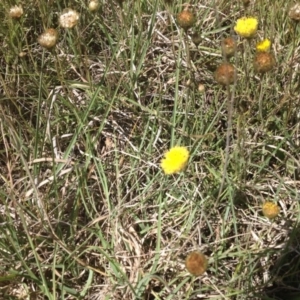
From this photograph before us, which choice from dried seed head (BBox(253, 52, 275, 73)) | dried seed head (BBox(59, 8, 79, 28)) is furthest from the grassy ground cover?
dried seed head (BBox(59, 8, 79, 28))

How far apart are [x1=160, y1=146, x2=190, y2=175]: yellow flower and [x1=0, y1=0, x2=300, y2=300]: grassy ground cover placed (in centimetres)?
8

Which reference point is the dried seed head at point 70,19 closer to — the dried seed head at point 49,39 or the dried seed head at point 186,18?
the dried seed head at point 49,39

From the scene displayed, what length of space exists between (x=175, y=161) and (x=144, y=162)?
0.24 meters

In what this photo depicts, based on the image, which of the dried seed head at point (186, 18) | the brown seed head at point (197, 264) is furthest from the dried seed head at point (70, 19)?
the brown seed head at point (197, 264)

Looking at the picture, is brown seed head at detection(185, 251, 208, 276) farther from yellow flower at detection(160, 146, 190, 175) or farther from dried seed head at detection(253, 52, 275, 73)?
dried seed head at detection(253, 52, 275, 73)

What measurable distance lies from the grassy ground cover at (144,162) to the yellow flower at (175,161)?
0.08m

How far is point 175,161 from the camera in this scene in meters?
1.06

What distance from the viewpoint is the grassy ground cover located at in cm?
112

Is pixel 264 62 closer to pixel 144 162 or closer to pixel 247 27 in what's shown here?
pixel 247 27

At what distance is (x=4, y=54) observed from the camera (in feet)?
4.95

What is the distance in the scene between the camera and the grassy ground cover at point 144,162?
112cm

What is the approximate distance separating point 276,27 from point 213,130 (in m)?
0.39

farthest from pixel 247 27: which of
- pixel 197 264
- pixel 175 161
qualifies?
pixel 197 264

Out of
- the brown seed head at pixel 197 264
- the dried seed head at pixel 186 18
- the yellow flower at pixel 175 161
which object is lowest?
the brown seed head at pixel 197 264
